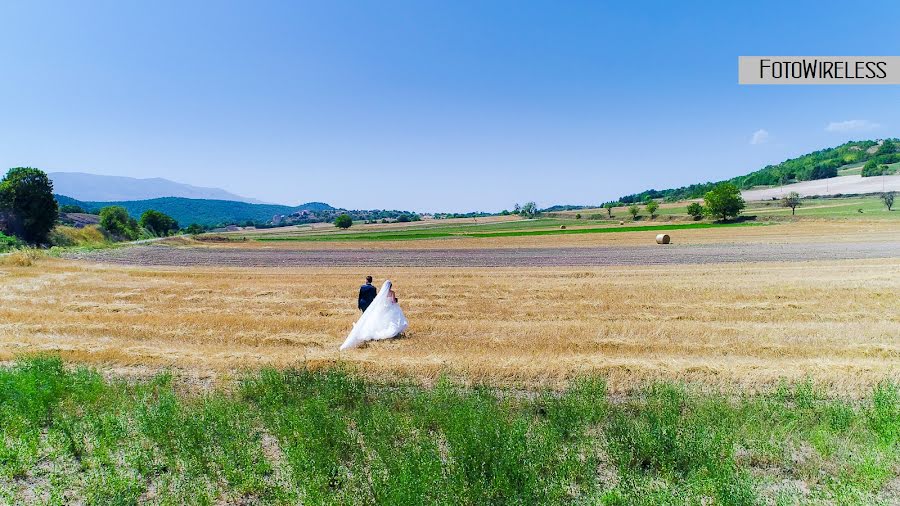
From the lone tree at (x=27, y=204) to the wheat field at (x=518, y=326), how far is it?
46.5m

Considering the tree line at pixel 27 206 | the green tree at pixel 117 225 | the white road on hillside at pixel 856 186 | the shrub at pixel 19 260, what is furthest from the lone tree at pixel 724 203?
the green tree at pixel 117 225

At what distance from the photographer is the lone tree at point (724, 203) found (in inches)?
3433

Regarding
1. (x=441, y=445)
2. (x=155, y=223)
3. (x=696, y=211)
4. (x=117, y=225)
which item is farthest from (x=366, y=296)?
(x=155, y=223)

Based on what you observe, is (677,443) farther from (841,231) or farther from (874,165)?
(874,165)

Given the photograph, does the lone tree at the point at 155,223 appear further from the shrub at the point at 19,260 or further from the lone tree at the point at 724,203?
the lone tree at the point at 724,203

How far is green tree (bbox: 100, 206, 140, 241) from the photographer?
93.2 m

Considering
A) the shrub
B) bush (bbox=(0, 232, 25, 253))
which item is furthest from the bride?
bush (bbox=(0, 232, 25, 253))

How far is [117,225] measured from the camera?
9406 centimetres

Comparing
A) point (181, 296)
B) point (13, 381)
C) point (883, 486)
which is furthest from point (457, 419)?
A: point (181, 296)

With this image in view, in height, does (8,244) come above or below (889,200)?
below

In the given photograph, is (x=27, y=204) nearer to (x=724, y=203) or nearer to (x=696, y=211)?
(x=724, y=203)

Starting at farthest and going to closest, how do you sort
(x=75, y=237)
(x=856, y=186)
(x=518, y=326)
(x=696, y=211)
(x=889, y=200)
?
(x=856, y=186)
(x=696, y=211)
(x=889, y=200)
(x=75, y=237)
(x=518, y=326)

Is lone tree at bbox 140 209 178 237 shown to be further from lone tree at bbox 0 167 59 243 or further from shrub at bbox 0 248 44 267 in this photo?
shrub at bbox 0 248 44 267

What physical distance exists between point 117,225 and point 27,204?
119ft
